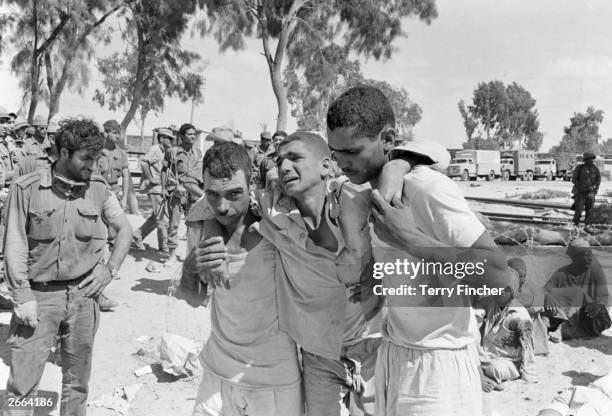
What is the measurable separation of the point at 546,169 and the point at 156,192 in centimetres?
3608

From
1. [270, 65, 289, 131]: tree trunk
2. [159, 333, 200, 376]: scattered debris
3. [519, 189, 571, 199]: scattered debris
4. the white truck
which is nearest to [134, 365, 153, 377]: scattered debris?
[159, 333, 200, 376]: scattered debris

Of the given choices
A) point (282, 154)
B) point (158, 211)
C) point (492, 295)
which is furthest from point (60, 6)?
point (492, 295)

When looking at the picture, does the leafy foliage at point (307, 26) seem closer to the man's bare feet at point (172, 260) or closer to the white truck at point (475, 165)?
the man's bare feet at point (172, 260)

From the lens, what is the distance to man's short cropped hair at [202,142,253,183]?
204 cm

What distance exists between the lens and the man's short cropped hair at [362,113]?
1.75 metres

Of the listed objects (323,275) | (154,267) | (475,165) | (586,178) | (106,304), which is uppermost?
(475,165)

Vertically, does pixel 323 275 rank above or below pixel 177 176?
below

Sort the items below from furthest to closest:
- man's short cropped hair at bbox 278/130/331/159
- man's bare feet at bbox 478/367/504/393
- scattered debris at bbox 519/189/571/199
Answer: scattered debris at bbox 519/189/571/199 < man's bare feet at bbox 478/367/504/393 < man's short cropped hair at bbox 278/130/331/159

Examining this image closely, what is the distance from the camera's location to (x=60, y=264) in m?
2.88

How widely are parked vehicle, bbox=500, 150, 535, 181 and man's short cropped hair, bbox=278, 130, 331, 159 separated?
3700 cm

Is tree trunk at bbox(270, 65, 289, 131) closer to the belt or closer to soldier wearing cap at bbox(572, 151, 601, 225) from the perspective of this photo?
soldier wearing cap at bbox(572, 151, 601, 225)

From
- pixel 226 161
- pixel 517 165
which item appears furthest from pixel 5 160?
pixel 517 165

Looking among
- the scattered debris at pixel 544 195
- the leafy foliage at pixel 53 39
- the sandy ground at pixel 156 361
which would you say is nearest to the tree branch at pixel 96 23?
the leafy foliage at pixel 53 39

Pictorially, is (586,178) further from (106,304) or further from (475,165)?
(475,165)
